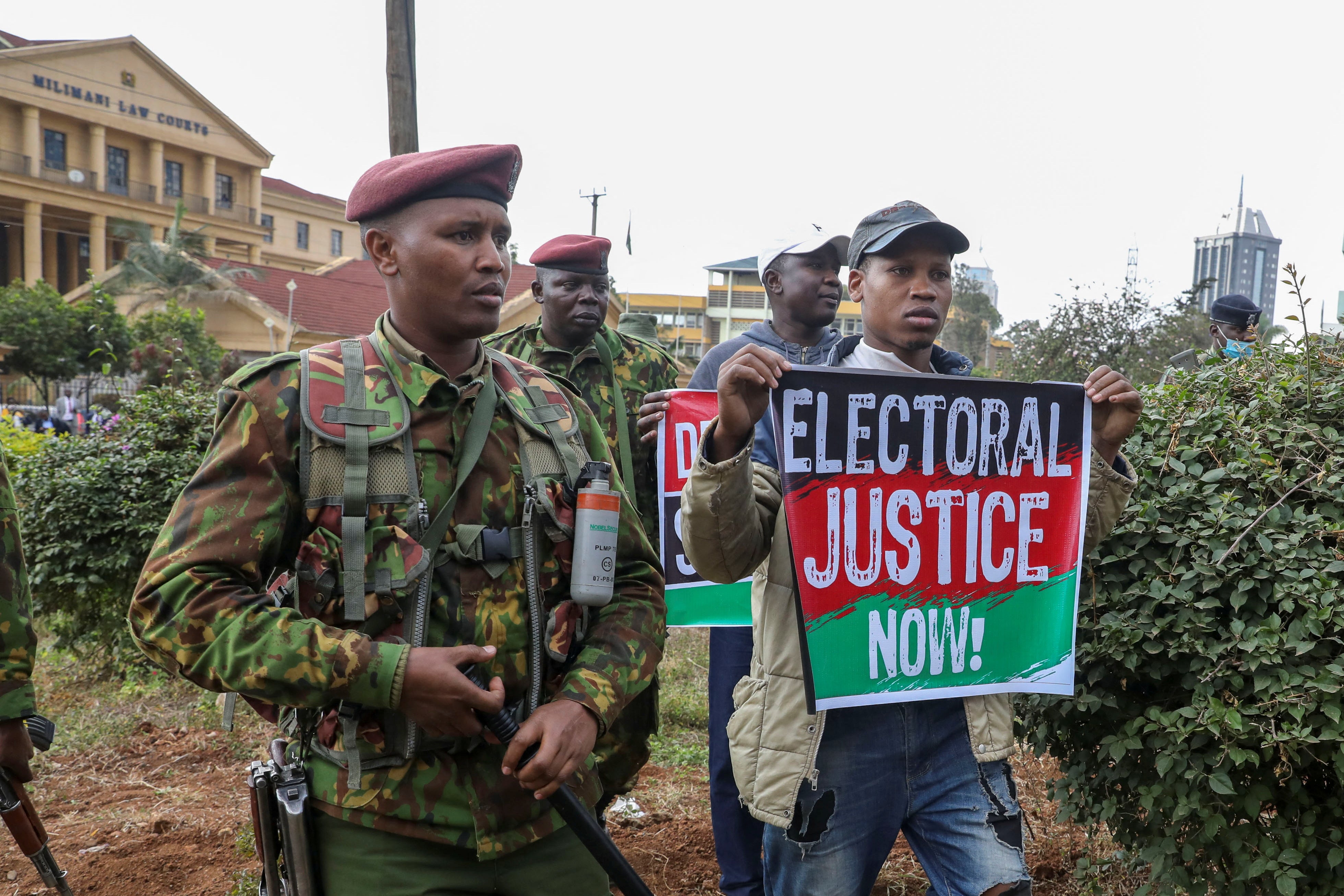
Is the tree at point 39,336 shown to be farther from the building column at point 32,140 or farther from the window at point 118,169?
the window at point 118,169

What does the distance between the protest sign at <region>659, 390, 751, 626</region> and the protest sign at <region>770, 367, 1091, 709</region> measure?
1.31 meters

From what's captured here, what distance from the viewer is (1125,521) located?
2.94m

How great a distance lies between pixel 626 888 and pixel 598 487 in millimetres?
771

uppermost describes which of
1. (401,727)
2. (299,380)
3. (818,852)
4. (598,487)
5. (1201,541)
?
(299,380)

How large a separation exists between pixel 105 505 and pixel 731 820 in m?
4.44

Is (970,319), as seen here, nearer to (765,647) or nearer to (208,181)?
(208,181)

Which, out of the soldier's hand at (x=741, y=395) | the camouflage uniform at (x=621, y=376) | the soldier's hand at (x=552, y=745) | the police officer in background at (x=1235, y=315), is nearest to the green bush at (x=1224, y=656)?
the soldier's hand at (x=741, y=395)

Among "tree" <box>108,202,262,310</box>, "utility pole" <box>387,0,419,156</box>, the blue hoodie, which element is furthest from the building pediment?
the blue hoodie

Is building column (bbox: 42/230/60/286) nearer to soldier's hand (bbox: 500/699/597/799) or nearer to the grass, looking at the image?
the grass

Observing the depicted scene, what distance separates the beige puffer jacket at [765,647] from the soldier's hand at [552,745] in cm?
52

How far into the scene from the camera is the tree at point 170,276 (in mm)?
41875

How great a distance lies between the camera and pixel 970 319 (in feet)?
165

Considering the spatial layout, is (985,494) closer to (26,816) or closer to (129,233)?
(26,816)

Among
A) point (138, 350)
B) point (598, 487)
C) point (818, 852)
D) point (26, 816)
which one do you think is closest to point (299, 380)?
point (598, 487)
